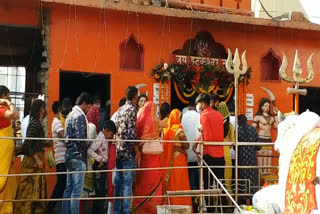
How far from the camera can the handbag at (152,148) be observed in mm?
6711

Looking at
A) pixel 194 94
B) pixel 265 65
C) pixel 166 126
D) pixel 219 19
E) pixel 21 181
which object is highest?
pixel 219 19

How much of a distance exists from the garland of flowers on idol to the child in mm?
3212

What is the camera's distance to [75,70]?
9266 mm

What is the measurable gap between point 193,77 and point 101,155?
3.87m

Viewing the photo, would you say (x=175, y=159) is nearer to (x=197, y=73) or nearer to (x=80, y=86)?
(x=197, y=73)

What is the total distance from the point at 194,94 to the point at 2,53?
4.73 meters

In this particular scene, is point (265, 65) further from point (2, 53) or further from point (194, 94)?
point (2, 53)

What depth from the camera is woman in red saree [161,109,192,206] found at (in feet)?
23.6

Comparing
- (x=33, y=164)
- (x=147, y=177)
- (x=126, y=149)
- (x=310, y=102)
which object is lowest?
(x=147, y=177)

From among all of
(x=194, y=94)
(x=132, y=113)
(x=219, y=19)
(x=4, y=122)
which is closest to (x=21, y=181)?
(x=4, y=122)

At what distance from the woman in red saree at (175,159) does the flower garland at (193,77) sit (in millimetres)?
2769

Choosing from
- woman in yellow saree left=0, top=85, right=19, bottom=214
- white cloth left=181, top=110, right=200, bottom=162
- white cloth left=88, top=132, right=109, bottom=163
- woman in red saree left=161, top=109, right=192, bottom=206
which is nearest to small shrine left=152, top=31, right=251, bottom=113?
white cloth left=181, top=110, right=200, bottom=162

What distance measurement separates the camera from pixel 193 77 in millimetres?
10219

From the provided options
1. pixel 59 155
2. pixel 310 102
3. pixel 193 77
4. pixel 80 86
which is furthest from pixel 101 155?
pixel 310 102
